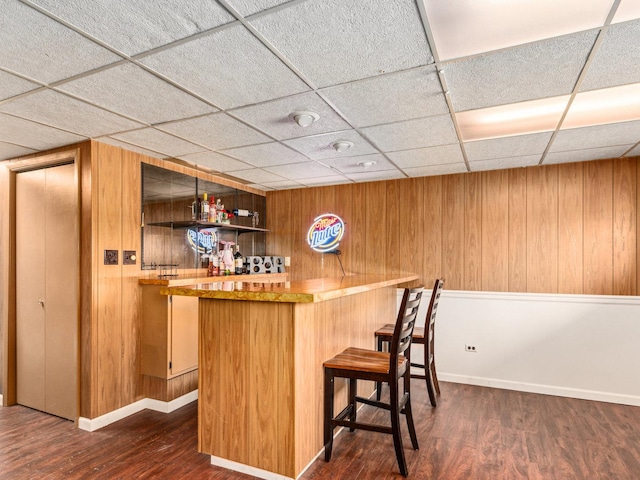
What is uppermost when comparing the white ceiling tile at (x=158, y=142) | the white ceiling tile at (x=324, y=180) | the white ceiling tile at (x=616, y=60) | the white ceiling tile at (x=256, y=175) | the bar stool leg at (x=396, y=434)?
the white ceiling tile at (x=616, y=60)

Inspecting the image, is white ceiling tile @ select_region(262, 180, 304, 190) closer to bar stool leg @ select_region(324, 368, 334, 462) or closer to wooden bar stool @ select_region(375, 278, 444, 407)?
wooden bar stool @ select_region(375, 278, 444, 407)

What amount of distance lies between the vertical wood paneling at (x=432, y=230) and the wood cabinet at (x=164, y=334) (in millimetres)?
2762

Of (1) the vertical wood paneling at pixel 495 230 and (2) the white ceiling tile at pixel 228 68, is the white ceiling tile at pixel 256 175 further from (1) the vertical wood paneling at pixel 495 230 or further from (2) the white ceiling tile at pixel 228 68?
(1) the vertical wood paneling at pixel 495 230

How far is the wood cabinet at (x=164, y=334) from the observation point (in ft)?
11.1

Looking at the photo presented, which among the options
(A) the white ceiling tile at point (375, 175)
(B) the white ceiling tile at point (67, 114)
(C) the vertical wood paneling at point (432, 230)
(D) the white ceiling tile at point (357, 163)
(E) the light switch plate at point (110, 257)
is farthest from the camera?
(C) the vertical wood paneling at point (432, 230)

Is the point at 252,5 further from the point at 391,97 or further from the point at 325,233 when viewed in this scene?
the point at 325,233

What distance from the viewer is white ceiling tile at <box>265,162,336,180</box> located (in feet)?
13.4

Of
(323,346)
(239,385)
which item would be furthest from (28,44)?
(323,346)

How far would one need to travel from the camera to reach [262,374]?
2297 millimetres

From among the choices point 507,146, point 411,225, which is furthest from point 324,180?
point 507,146

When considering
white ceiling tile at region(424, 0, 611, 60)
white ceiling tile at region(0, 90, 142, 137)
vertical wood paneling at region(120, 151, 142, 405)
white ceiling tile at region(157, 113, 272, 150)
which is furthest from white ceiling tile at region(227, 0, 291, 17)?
vertical wood paneling at region(120, 151, 142, 405)

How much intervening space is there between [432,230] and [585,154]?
1686 mm

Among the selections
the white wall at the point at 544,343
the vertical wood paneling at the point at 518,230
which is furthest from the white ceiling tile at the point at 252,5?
the white wall at the point at 544,343

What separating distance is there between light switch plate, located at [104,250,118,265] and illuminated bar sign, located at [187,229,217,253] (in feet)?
3.21
